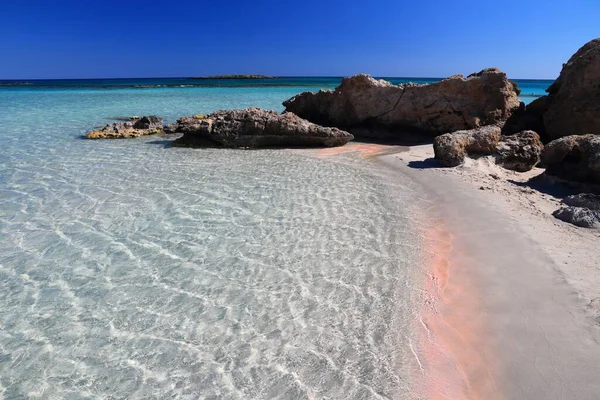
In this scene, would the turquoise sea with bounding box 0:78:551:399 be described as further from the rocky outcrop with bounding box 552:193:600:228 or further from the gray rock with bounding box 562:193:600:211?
the gray rock with bounding box 562:193:600:211

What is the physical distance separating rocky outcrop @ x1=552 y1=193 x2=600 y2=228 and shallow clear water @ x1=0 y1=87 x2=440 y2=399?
194cm

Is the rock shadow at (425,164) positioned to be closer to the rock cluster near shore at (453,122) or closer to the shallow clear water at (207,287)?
the rock cluster near shore at (453,122)

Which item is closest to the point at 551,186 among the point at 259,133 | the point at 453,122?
the point at 453,122

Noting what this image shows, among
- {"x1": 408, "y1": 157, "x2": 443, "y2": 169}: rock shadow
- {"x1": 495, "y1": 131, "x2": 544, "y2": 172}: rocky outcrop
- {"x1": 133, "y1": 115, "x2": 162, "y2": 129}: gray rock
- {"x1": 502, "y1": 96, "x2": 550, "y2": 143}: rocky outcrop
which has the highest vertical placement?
{"x1": 502, "y1": 96, "x2": 550, "y2": 143}: rocky outcrop

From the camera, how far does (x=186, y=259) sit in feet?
13.7

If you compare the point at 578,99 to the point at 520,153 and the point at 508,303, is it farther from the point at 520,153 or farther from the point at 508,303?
the point at 508,303

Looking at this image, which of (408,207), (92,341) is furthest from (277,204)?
(92,341)

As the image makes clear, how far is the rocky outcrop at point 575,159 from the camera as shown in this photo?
5.95 m

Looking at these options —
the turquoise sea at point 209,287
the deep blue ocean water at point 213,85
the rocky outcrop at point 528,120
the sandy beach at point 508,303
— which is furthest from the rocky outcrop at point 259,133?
the deep blue ocean water at point 213,85

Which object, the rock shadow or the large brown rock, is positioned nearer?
the rock shadow

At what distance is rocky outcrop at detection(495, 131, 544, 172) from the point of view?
25.3ft

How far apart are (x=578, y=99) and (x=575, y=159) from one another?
3278mm

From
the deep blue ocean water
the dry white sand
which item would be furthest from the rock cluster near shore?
the deep blue ocean water

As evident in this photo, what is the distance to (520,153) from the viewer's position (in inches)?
305
